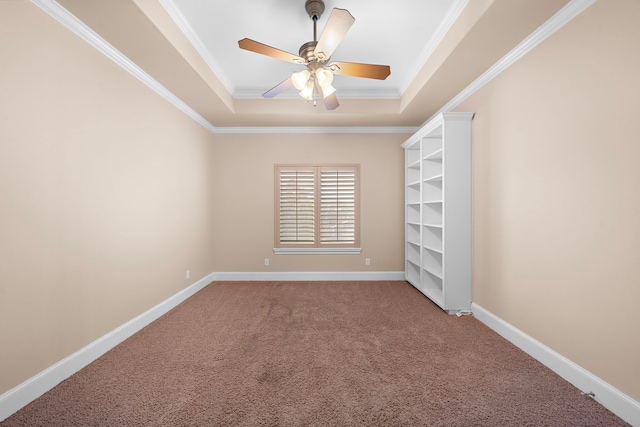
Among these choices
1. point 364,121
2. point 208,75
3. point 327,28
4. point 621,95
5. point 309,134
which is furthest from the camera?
point 309,134

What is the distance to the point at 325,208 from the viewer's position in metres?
4.74

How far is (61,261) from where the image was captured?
1.98 metres

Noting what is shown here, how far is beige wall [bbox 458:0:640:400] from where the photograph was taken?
1614 mm

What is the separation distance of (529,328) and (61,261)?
361cm

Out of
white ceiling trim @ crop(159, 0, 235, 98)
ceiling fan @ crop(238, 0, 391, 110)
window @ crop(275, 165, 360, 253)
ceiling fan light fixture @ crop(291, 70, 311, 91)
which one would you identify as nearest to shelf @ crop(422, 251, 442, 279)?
window @ crop(275, 165, 360, 253)

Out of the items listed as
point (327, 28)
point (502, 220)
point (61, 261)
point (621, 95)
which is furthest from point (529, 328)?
point (61, 261)

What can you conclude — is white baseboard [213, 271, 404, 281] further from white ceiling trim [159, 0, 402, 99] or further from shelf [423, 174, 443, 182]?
white ceiling trim [159, 0, 402, 99]

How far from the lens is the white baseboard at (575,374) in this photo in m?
1.58

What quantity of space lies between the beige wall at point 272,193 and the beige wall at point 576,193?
2022 millimetres

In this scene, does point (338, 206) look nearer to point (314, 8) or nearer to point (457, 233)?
point (457, 233)

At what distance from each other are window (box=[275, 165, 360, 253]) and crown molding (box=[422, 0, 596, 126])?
6.97 feet

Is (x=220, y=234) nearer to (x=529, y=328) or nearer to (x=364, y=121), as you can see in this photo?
(x=364, y=121)

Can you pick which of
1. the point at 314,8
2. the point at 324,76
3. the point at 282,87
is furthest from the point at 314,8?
the point at 282,87

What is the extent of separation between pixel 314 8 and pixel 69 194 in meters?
2.35
